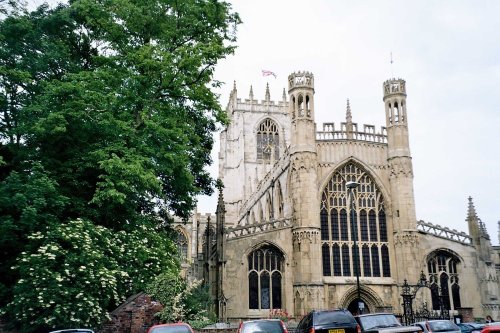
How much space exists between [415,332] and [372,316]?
168 cm

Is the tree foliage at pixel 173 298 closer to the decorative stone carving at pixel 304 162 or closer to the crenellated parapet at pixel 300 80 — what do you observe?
the decorative stone carving at pixel 304 162

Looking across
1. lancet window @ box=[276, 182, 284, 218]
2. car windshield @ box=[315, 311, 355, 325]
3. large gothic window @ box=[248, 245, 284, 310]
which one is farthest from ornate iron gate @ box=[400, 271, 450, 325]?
car windshield @ box=[315, 311, 355, 325]

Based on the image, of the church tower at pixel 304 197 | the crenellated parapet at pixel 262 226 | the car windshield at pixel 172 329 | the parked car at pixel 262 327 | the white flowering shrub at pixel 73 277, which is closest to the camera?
the parked car at pixel 262 327

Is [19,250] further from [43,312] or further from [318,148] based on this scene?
[318,148]

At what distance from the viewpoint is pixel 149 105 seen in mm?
21734

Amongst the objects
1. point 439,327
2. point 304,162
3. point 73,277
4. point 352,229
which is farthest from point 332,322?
point 304,162

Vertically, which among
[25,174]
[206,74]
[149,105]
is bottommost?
[25,174]

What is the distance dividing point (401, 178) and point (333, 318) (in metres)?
22.0

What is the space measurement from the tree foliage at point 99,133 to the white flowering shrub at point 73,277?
0.06 metres

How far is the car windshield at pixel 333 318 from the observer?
42.8ft

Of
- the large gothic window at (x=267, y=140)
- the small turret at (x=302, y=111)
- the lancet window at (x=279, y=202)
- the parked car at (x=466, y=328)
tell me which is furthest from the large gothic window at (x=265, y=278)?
the large gothic window at (x=267, y=140)

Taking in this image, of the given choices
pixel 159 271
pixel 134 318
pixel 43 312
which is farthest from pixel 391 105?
pixel 43 312

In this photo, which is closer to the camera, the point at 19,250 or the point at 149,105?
the point at 19,250

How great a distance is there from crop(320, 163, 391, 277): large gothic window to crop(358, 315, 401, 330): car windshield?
18032mm
